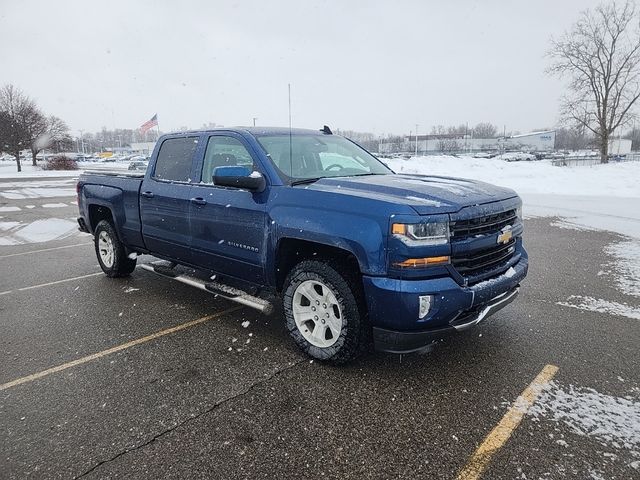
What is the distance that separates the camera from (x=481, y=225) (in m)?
3.29

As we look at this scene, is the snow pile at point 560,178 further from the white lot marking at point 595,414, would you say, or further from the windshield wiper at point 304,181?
the white lot marking at point 595,414

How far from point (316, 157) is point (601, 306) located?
3509 millimetres

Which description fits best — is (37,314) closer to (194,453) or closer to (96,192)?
(96,192)

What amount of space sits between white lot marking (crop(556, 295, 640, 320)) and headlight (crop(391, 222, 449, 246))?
9.14 ft

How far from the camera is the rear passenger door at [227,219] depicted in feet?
12.8

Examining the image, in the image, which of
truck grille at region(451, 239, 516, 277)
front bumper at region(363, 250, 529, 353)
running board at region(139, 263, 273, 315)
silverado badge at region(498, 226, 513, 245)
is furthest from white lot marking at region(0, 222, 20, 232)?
silverado badge at region(498, 226, 513, 245)

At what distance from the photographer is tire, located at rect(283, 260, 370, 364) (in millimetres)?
3307

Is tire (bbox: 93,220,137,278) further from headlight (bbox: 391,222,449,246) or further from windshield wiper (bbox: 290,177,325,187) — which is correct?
headlight (bbox: 391,222,449,246)

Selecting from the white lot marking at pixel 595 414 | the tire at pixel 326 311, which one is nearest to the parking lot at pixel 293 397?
the white lot marking at pixel 595 414

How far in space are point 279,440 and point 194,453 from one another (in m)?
0.49

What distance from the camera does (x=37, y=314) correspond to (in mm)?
4871

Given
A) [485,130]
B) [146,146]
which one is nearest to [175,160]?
[146,146]

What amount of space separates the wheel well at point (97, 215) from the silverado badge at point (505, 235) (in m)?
5.05

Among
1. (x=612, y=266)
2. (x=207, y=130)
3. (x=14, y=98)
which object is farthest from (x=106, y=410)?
(x=14, y=98)
